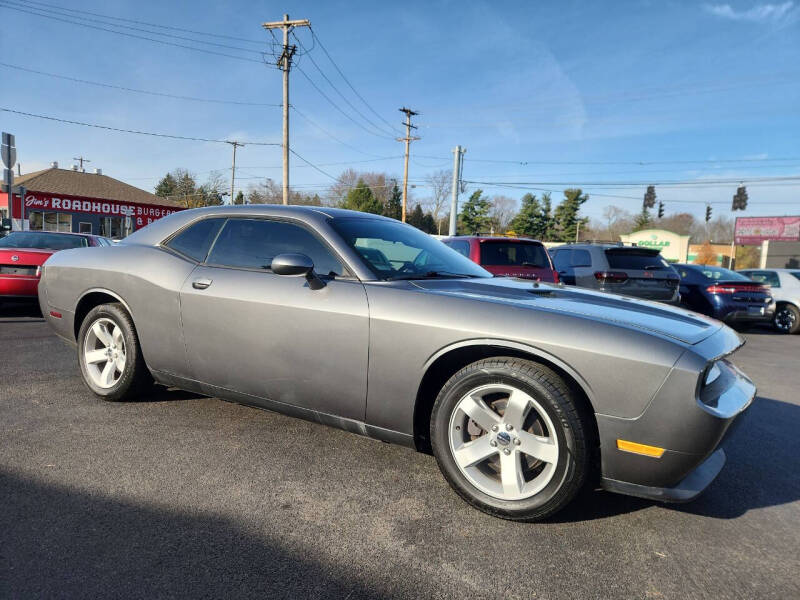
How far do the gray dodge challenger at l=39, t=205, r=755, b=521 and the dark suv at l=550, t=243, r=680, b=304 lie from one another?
5.66 meters

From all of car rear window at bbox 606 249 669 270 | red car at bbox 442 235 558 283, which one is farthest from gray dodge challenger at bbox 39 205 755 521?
car rear window at bbox 606 249 669 270

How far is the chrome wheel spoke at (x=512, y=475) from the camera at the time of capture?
2.35 m

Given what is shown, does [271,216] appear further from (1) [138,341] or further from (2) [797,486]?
(2) [797,486]

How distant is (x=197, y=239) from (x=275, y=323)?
1.11m

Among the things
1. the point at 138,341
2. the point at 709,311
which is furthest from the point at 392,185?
the point at 138,341

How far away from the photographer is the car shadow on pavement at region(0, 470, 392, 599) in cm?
180

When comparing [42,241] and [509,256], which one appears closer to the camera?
[509,256]

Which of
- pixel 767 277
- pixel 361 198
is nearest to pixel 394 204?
pixel 361 198

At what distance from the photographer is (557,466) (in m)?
2.24

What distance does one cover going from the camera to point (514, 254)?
289 inches

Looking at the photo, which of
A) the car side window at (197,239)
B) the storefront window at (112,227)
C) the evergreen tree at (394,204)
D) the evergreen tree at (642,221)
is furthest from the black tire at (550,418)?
the evergreen tree at (642,221)

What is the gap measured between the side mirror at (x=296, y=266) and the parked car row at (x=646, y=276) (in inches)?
167

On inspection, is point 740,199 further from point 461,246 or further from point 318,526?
point 318,526

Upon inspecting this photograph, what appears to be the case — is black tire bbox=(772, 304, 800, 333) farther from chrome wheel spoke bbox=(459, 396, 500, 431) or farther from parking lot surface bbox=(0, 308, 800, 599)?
chrome wheel spoke bbox=(459, 396, 500, 431)
